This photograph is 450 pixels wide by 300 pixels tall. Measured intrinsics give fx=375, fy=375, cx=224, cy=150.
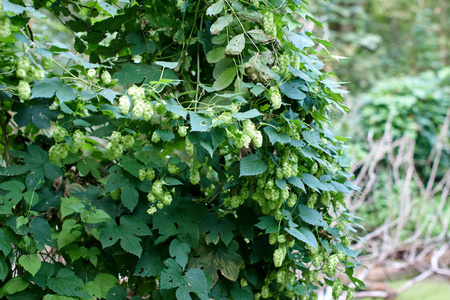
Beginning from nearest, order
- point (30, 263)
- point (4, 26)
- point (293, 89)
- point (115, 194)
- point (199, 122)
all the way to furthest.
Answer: point (4, 26) < point (199, 122) < point (30, 263) < point (293, 89) < point (115, 194)

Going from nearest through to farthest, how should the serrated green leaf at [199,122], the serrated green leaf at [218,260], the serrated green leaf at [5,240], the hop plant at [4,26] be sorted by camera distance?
the hop plant at [4,26], the serrated green leaf at [199,122], the serrated green leaf at [5,240], the serrated green leaf at [218,260]

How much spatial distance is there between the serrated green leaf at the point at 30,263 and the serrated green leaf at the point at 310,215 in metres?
0.85

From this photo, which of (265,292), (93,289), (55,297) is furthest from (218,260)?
(55,297)

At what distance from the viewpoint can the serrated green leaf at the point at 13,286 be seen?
3.69 feet

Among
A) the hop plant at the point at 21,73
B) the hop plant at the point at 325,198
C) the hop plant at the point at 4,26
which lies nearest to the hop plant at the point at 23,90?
the hop plant at the point at 21,73

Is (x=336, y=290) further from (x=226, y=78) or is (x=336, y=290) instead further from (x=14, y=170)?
(x=14, y=170)

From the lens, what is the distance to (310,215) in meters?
A: 1.27

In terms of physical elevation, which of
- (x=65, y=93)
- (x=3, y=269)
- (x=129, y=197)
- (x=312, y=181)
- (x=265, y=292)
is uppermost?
(x=65, y=93)

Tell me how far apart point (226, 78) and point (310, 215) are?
54cm

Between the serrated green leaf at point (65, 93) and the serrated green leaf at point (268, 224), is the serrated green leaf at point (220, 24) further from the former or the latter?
the serrated green leaf at point (268, 224)

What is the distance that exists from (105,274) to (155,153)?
0.44 metres

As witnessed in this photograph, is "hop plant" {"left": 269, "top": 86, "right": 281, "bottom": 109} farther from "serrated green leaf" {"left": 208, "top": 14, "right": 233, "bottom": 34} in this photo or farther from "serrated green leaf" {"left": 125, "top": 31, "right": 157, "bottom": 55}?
"serrated green leaf" {"left": 125, "top": 31, "right": 157, "bottom": 55}

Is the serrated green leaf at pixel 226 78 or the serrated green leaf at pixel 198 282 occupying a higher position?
the serrated green leaf at pixel 226 78

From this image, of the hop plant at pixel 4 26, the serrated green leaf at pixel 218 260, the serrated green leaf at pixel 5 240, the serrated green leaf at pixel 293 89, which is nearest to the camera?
the hop plant at pixel 4 26
